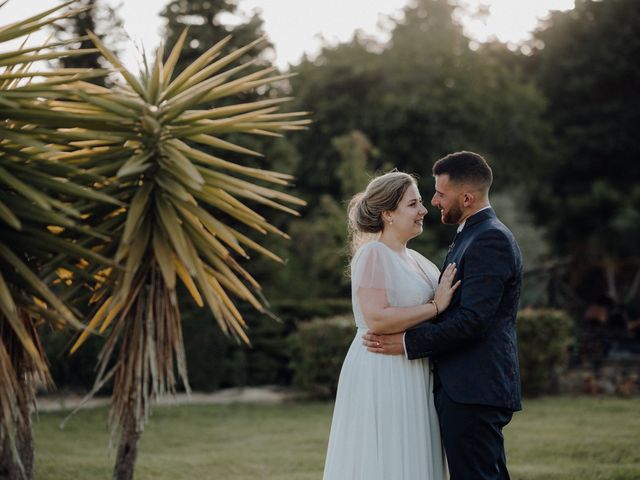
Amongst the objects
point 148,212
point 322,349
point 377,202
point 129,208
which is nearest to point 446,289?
point 377,202

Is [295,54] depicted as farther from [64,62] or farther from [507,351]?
[507,351]

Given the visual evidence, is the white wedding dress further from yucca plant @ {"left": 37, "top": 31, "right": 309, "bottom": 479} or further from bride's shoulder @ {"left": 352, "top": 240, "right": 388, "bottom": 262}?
yucca plant @ {"left": 37, "top": 31, "right": 309, "bottom": 479}

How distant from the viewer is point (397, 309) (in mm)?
4988

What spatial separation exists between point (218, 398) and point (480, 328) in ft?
36.4

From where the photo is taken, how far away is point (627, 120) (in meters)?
33.2

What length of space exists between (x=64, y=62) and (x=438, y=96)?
51.6 ft

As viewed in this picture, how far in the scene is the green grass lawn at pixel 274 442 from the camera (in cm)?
823

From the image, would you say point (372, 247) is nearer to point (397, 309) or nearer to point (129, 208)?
point (397, 309)

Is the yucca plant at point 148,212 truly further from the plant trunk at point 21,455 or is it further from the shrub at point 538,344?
the shrub at point 538,344

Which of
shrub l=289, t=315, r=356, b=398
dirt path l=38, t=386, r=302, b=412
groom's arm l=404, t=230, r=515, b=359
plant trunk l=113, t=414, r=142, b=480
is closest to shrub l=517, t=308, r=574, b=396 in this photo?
shrub l=289, t=315, r=356, b=398

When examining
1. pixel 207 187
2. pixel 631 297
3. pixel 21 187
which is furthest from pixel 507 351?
pixel 631 297

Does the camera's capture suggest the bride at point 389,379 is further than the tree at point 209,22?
No

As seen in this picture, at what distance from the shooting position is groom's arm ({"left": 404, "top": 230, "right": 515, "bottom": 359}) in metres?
4.65

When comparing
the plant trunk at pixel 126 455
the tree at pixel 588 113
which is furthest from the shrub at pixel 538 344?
the tree at pixel 588 113
